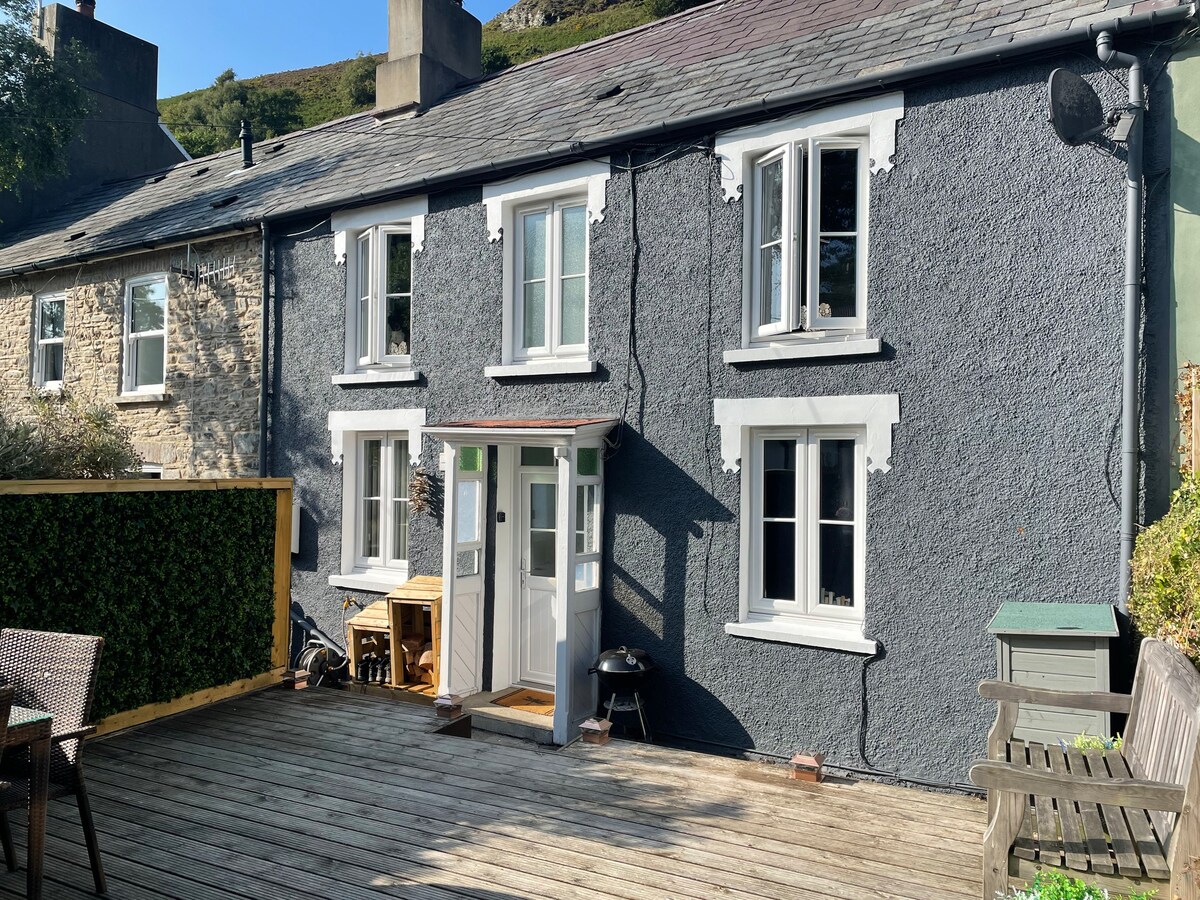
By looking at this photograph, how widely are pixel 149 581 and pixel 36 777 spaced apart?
3203 millimetres

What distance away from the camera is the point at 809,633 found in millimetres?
7141

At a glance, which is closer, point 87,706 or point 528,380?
point 87,706

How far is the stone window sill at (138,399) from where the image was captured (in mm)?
11695

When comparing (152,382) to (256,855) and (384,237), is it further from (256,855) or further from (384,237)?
(256,855)

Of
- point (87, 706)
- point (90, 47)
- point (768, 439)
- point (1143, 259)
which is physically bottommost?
point (87, 706)

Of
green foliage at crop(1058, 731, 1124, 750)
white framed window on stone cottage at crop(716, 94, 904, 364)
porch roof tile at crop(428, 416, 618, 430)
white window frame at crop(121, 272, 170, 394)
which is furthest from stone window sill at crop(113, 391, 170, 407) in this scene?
green foliage at crop(1058, 731, 1124, 750)

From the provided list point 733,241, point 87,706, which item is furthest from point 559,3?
point 87,706

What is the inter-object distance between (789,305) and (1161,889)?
193 inches

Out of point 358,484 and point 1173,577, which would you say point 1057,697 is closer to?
point 1173,577

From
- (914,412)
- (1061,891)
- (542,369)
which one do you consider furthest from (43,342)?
(1061,891)

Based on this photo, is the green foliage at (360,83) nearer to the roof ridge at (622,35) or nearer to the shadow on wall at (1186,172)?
the roof ridge at (622,35)

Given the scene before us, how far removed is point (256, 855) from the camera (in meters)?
4.91

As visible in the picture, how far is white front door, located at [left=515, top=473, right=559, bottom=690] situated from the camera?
8.88 metres

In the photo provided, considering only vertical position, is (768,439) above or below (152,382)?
below
